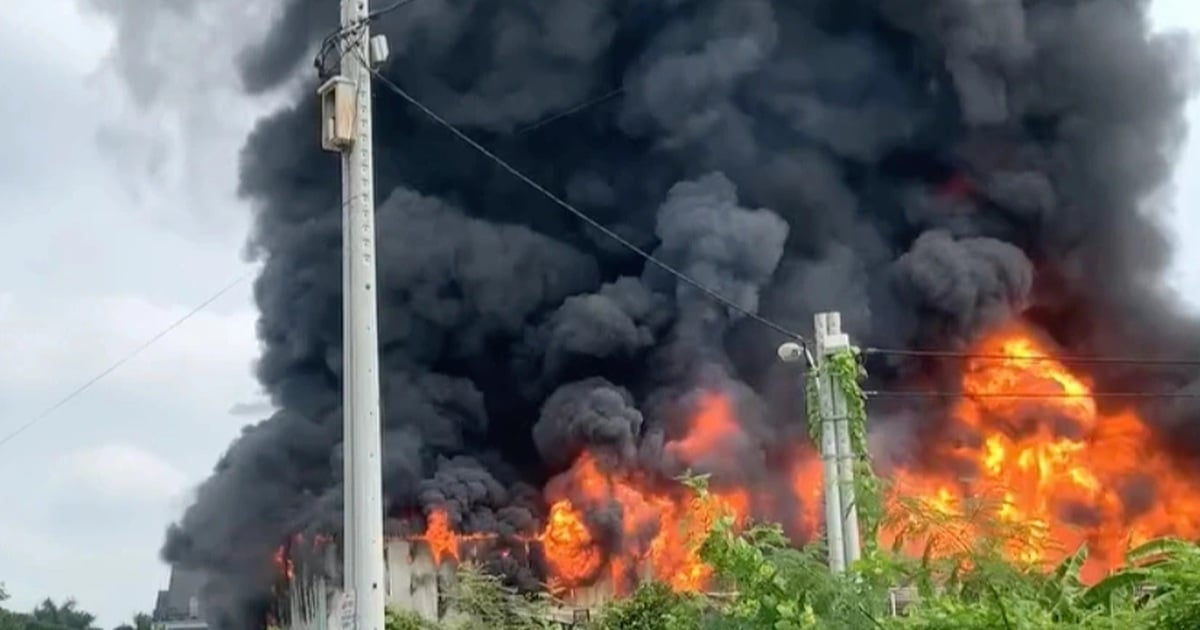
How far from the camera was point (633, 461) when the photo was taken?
1371 inches

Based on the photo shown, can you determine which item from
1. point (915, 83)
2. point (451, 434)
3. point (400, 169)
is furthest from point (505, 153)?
point (915, 83)

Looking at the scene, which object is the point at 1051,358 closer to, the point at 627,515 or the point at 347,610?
the point at 627,515

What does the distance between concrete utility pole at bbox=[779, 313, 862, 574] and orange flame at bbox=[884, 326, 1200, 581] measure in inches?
698

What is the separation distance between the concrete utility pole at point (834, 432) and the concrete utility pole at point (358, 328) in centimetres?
581

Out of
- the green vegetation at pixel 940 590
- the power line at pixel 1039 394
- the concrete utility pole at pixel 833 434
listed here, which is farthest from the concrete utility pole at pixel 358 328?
the power line at pixel 1039 394

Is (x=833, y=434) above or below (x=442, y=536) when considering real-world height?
below

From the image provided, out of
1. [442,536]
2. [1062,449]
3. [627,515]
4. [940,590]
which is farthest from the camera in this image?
[627,515]

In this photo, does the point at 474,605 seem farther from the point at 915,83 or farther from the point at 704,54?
the point at 915,83

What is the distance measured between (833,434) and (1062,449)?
21694mm

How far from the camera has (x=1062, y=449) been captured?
3347 cm

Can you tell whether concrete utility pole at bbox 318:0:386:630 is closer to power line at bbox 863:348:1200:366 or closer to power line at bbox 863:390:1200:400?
power line at bbox 863:390:1200:400

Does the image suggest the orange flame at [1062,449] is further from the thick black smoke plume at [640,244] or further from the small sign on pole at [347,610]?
the small sign on pole at [347,610]

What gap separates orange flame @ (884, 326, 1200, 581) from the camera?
33.0m

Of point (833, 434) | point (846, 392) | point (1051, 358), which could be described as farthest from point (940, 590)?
point (1051, 358)
